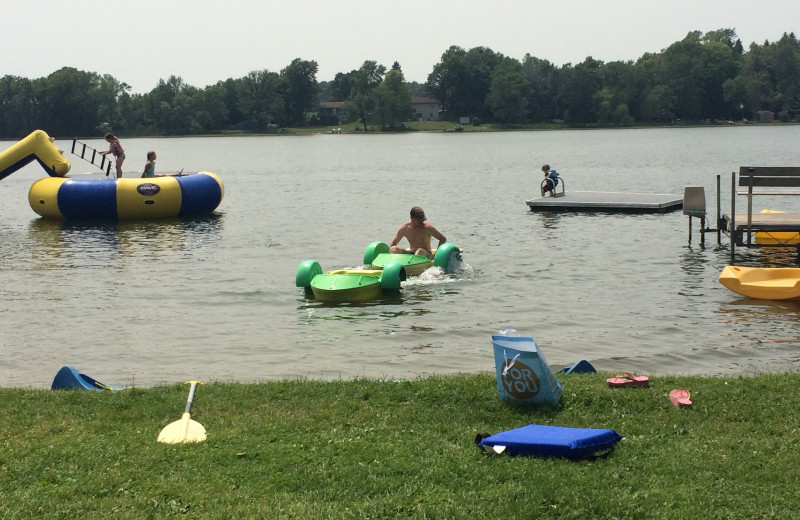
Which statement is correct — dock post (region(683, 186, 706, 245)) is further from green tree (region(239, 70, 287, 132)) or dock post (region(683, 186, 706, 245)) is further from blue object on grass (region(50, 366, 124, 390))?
green tree (region(239, 70, 287, 132))

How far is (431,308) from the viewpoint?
560 inches

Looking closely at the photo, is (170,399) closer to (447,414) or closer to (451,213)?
(447,414)

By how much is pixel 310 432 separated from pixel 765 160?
188 feet

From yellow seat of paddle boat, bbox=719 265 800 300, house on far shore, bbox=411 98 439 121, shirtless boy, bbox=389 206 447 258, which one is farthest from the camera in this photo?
house on far shore, bbox=411 98 439 121

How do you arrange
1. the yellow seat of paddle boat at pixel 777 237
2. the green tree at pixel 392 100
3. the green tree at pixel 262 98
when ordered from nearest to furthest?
the yellow seat of paddle boat at pixel 777 237 < the green tree at pixel 392 100 < the green tree at pixel 262 98

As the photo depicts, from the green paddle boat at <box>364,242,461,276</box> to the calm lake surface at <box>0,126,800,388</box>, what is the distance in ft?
0.85

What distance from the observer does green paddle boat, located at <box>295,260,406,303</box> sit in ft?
47.6

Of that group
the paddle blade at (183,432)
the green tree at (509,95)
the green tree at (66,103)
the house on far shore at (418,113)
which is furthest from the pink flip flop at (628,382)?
the house on far shore at (418,113)

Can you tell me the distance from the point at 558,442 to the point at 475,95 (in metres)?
151

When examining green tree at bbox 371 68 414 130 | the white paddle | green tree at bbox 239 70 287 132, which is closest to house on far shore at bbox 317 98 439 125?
green tree at bbox 371 68 414 130

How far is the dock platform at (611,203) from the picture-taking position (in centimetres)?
2779

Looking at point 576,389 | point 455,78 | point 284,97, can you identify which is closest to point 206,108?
point 284,97

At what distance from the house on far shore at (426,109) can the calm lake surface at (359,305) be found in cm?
13299

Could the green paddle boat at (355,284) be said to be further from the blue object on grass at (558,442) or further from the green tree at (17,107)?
the green tree at (17,107)
